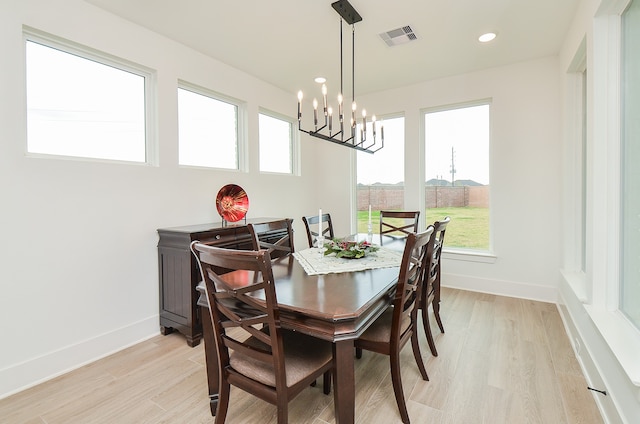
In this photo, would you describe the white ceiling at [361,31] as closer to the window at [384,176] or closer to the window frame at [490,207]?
the window frame at [490,207]

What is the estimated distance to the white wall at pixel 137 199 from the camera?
2.06 metres

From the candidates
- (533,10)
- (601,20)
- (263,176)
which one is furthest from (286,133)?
(601,20)

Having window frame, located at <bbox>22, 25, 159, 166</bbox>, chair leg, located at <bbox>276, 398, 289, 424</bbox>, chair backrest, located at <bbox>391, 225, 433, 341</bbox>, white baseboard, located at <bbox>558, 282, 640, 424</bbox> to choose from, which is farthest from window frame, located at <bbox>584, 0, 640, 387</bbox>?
window frame, located at <bbox>22, 25, 159, 166</bbox>

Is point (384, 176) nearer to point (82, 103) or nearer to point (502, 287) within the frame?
point (502, 287)

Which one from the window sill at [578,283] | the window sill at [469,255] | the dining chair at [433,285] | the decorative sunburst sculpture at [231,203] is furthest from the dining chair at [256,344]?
the window sill at [469,255]

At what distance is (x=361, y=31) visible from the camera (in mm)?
2816

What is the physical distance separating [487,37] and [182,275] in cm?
359

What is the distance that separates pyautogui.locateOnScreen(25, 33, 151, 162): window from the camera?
2236mm

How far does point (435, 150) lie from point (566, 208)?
→ 1654mm

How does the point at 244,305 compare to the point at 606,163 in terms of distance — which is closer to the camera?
the point at 244,305

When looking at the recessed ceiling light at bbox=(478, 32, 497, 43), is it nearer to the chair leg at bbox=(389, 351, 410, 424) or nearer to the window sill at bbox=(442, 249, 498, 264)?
the window sill at bbox=(442, 249, 498, 264)

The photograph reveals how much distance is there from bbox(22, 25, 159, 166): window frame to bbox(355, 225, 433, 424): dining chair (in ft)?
7.98

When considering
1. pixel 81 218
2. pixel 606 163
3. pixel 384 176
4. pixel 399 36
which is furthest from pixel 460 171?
pixel 81 218

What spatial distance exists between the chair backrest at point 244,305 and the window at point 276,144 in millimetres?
2852
